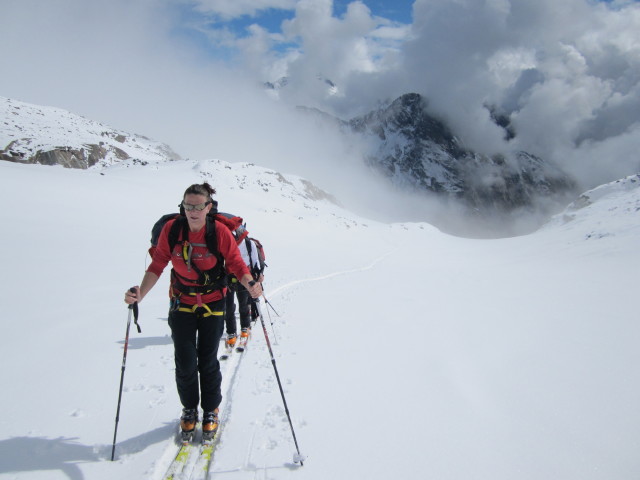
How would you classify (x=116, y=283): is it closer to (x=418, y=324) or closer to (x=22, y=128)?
(x=418, y=324)

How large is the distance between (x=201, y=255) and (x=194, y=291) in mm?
426

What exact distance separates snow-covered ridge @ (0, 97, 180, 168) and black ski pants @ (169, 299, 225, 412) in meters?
84.4

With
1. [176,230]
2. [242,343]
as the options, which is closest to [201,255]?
[176,230]

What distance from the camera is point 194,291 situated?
13.3 ft

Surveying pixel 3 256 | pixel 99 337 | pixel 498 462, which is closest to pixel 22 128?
pixel 3 256

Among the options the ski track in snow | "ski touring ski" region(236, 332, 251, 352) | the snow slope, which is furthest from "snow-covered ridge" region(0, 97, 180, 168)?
the ski track in snow

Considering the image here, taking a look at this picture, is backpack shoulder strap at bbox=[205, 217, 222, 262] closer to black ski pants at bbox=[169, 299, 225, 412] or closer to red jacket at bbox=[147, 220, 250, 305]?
red jacket at bbox=[147, 220, 250, 305]

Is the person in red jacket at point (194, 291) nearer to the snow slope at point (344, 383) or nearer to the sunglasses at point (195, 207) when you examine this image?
the sunglasses at point (195, 207)

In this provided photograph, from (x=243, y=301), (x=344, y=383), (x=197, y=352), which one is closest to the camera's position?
(x=197, y=352)

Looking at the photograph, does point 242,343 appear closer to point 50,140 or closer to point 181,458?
point 181,458

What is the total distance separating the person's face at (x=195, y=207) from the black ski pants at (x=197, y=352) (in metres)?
1.04

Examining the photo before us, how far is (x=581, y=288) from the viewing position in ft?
52.5

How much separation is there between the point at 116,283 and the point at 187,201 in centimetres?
987

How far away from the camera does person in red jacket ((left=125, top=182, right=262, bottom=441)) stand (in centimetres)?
405
